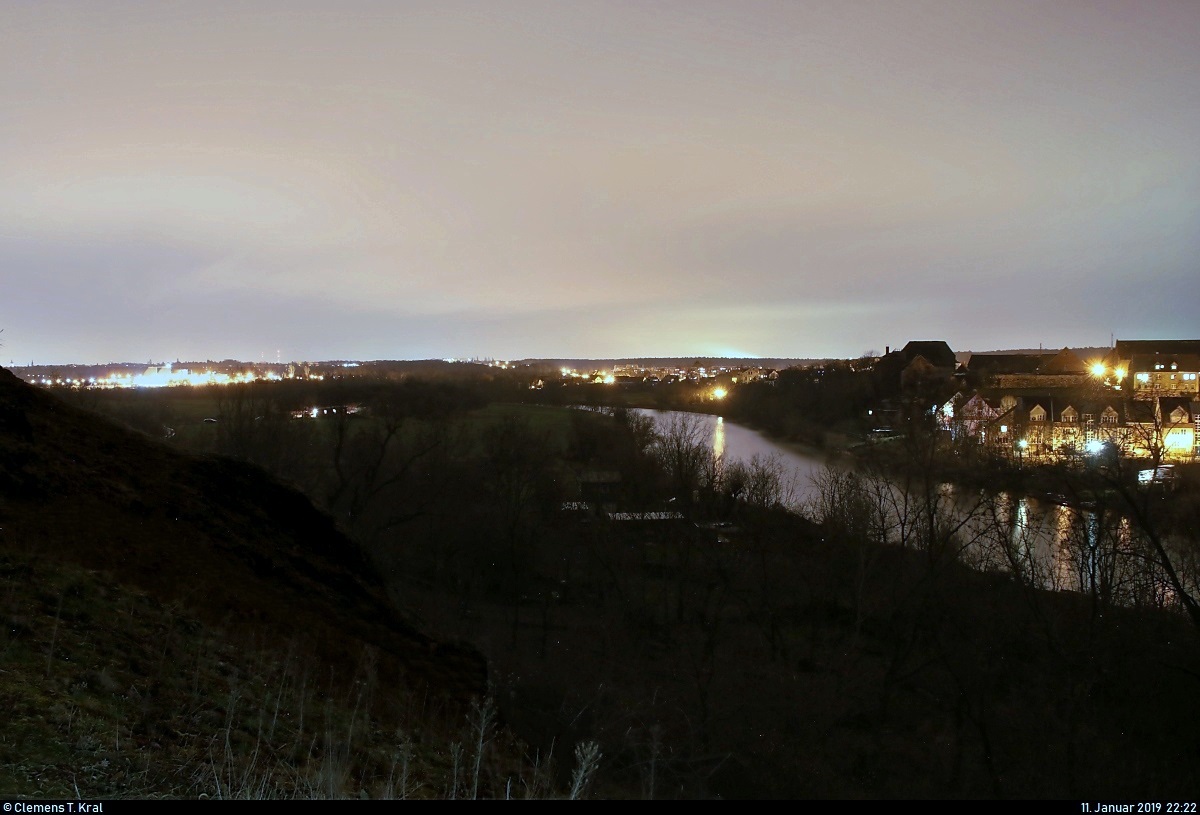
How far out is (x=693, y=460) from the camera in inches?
963

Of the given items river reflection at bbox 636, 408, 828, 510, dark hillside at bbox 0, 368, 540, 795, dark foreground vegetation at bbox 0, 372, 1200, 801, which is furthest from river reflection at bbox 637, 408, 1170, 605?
dark hillside at bbox 0, 368, 540, 795

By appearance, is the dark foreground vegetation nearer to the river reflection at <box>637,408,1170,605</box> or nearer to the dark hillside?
the dark hillside

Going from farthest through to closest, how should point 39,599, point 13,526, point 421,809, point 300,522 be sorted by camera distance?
point 300,522 → point 13,526 → point 39,599 → point 421,809

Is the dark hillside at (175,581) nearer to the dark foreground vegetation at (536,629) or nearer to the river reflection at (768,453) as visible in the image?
the dark foreground vegetation at (536,629)

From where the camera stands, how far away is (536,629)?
17.3 metres

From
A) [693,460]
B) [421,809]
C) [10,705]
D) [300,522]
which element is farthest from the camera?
[693,460]

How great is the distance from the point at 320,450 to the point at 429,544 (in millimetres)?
7013

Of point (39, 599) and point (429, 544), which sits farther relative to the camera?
point (429, 544)

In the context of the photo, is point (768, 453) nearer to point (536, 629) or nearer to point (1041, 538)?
point (1041, 538)

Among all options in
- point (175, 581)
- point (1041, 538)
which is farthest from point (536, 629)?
point (1041, 538)

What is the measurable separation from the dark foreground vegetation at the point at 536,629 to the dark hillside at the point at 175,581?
40mm

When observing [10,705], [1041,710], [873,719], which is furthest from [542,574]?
[10,705]

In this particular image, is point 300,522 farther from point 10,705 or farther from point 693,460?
point 693,460

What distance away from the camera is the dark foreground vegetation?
194 inches
